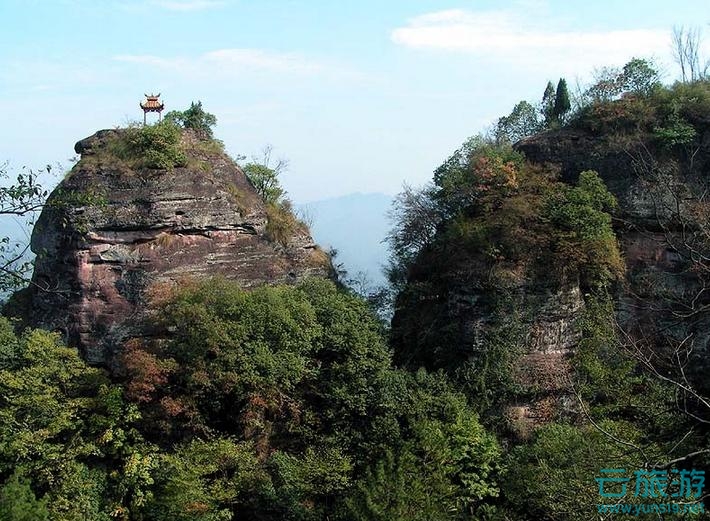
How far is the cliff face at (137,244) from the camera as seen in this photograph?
1866 cm

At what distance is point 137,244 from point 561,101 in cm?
1713

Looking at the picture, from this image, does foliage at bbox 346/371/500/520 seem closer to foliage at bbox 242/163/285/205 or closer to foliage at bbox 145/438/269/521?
foliage at bbox 145/438/269/521

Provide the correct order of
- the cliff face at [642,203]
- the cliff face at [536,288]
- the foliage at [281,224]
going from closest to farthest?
the cliff face at [536,288]
the cliff face at [642,203]
the foliage at [281,224]

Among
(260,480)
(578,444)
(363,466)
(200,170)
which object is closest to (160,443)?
(260,480)

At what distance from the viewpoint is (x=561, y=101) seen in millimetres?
26750

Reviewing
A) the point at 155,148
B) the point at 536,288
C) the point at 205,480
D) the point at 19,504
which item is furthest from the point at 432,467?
the point at 155,148

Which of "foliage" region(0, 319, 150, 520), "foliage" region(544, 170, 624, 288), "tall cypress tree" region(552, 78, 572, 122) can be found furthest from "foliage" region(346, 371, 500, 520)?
"tall cypress tree" region(552, 78, 572, 122)

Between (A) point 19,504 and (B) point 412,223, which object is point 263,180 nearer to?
(B) point 412,223

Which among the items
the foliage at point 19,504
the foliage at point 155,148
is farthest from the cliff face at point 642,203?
the foliage at point 19,504

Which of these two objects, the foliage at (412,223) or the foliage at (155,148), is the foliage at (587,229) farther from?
the foliage at (155,148)

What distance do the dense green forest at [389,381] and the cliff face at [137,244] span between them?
766 millimetres

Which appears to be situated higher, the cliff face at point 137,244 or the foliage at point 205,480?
the cliff face at point 137,244

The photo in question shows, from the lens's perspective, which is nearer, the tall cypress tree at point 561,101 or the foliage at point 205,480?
the foliage at point 205,480

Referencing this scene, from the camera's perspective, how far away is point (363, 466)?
16.4 m
